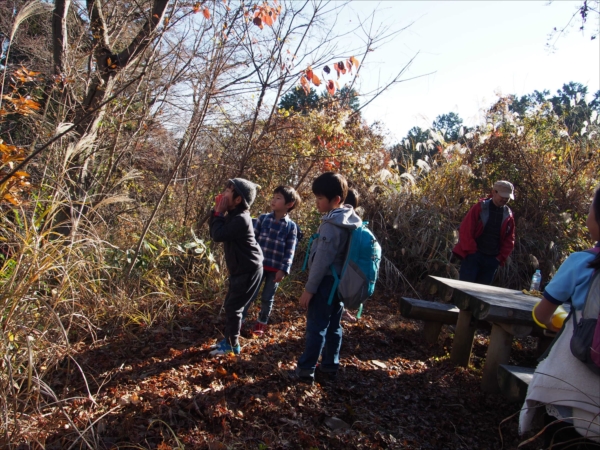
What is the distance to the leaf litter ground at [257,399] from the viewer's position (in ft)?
9.30

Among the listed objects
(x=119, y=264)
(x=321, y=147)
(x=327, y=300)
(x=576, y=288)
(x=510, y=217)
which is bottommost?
(x=119, y=264)

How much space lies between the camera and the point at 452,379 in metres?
→ 4.41

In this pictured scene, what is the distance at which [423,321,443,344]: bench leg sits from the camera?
5285 millimetres

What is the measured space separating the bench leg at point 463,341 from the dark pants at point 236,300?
84.2 inches

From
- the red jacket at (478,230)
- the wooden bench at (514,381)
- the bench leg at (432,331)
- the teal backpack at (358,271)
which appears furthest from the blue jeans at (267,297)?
the red jacket at (478,230)

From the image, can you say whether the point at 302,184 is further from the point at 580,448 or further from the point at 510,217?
the point at 580,448

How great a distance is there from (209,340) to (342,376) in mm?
1231

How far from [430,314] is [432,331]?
1.08 ft

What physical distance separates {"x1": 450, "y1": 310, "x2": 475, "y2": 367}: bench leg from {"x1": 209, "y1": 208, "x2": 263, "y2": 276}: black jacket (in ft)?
6.96

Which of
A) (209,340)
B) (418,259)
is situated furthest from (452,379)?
(418,259)

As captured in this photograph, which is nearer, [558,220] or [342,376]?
[342,376]

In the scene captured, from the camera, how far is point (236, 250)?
403cm

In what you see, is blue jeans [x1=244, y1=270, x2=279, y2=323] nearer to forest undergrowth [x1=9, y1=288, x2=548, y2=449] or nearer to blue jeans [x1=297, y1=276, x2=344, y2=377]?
forest undergrowth [x1=9, y1=288, x2=548, y2=449]

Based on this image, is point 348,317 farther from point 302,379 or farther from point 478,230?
point 302,379
